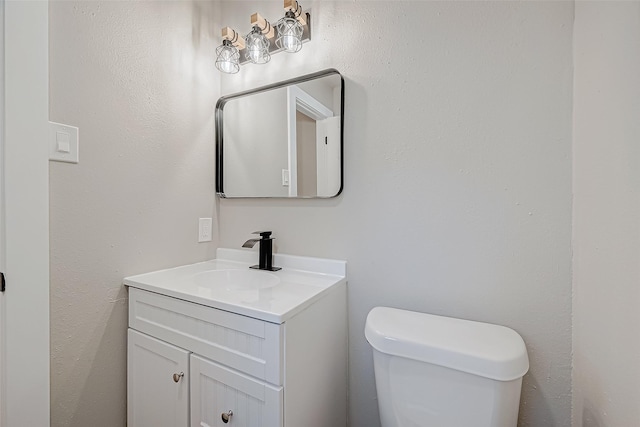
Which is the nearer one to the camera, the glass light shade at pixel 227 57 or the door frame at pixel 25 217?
the door frame at pixel 25 217

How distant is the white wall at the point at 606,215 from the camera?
0.56m

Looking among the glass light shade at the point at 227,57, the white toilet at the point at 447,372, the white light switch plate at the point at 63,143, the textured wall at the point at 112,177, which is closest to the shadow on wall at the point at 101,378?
the textured wall at the point at 112,177

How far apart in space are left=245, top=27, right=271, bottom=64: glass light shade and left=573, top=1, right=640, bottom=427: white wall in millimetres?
1111

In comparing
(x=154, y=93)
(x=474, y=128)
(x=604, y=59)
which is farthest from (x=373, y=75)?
(x=154, y=93)

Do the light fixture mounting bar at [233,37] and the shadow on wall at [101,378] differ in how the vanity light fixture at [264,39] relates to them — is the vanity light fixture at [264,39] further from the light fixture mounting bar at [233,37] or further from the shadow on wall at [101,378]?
the shadow on wall at [101,378]

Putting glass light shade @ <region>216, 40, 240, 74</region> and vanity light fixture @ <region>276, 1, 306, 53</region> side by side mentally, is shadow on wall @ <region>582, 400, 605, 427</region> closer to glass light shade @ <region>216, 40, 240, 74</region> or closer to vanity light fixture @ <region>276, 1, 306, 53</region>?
vanity light fixture @ <region>276, 1, 306, 53</region>

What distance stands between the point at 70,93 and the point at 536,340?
175 centimetres

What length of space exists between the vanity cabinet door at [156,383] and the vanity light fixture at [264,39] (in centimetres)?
124

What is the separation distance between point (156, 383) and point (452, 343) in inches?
40.4

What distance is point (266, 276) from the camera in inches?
48.4

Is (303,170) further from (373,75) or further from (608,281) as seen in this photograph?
(608,281)

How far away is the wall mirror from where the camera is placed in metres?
1.21

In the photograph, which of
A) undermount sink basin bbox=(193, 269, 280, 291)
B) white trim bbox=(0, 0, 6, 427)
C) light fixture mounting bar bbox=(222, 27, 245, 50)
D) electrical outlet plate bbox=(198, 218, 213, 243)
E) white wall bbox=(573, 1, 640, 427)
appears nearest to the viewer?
white wall bbox=(573, 1, 640, 427)

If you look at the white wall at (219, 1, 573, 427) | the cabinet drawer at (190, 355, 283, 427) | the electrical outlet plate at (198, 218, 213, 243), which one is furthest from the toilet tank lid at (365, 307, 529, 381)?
the electrical outlet plate at (198, 218, 213, 243)
